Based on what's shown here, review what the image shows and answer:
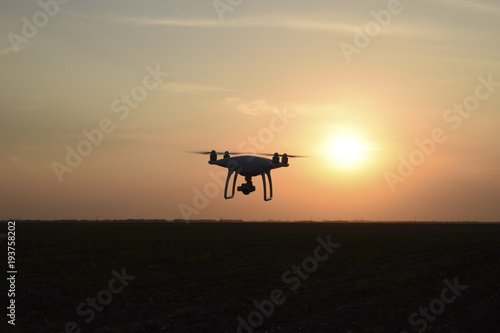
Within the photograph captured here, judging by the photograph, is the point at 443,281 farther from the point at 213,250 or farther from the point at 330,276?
the point at 213,250

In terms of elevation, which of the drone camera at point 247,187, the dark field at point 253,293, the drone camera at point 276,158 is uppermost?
the drone camera at point 276,158

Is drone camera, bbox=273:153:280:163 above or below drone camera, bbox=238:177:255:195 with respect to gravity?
above

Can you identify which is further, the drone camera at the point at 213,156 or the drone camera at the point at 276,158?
the drone camera at the point at 213,156

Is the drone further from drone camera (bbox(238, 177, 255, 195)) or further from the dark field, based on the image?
the dark field

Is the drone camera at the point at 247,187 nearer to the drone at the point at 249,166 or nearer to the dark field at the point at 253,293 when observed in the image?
the drone at the point at 249,166

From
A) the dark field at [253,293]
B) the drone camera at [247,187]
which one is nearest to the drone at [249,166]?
the drone camera at [247,187]

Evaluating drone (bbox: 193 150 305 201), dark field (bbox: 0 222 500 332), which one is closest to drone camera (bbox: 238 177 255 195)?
drone (bbox: 193 150 305 201)

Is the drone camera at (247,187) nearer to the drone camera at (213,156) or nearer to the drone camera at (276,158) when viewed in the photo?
the drone camera at (276,158)

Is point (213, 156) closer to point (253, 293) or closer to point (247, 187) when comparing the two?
point (247, 187)

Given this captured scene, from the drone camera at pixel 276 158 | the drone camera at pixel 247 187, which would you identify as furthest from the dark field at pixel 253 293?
the drone camera at pixel 276 158

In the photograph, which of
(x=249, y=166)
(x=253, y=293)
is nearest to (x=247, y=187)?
(x=249, y=166)

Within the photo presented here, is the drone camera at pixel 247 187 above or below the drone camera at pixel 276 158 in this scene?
below

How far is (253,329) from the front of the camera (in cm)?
2578

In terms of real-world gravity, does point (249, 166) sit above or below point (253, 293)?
above
